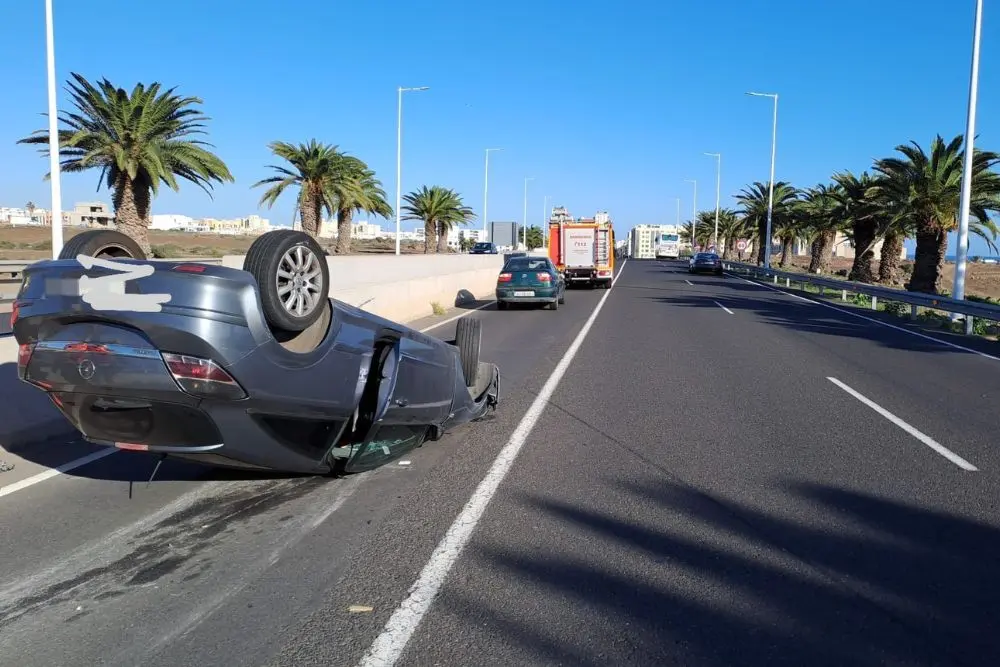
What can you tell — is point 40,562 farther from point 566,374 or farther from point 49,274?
point 566,374

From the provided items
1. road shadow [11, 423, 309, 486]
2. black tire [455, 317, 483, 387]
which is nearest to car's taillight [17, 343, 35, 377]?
road shadow [11, 423, 309, 486]

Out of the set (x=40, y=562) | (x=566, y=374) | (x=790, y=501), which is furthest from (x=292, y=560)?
(x=566, y=374)

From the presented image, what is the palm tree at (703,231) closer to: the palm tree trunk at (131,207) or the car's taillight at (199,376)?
the palm tree trunk at (131,207)

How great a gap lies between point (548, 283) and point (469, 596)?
765 inches

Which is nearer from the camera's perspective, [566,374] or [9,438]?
[9,438]

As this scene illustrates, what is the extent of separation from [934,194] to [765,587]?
30508 millimetres

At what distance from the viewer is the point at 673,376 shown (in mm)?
11250

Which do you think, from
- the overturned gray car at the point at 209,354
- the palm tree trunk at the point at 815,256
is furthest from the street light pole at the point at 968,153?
the palm tree trunk at the point at 815,256

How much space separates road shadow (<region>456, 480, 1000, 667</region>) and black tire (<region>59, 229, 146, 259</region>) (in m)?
2.95

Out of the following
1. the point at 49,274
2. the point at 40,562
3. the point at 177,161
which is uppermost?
the point at 177,161

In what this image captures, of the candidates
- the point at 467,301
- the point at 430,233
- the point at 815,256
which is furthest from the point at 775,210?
the point at 467,301

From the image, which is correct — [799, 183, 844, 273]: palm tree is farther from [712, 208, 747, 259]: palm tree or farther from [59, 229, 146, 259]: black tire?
[59, 229, 146, 259]: black tire

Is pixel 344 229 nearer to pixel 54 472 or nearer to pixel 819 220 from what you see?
pixel 819 220

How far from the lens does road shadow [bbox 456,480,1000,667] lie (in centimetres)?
360
